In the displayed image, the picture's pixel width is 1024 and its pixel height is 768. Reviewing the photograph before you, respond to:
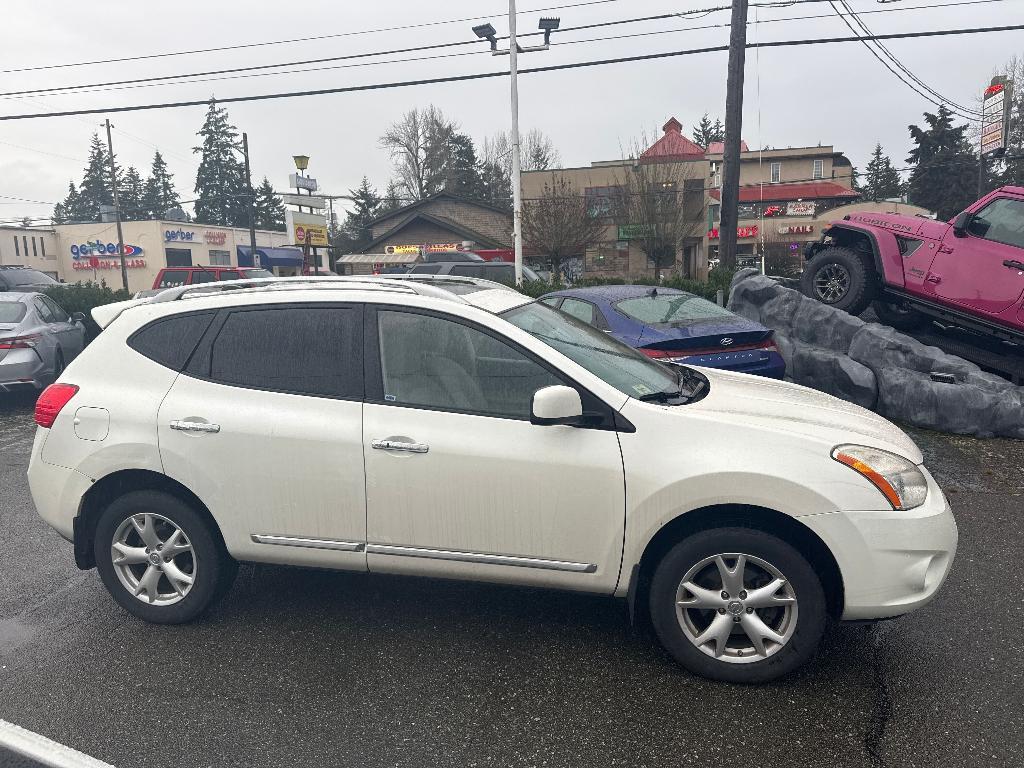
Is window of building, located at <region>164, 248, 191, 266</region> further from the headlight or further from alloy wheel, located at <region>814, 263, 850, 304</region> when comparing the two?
the headlight

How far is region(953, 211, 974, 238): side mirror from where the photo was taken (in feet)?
28.3

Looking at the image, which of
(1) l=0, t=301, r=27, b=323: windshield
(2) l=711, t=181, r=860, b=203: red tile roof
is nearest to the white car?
(1) l=0, t=301, r=27, b=323: windshield

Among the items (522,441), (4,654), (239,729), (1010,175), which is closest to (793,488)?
(522,441)

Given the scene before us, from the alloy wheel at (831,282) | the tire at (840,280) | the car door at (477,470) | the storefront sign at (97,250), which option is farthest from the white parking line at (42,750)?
the storefront sign at (97,250)

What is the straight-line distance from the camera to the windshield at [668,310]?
7.20 meters

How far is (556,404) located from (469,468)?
1.61 ft

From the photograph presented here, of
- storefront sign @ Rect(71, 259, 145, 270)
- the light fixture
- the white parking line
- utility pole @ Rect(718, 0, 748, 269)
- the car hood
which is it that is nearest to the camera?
the white parking line

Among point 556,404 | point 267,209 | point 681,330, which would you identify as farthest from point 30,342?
point 267,209

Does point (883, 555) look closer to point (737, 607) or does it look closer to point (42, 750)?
point (737, 607)

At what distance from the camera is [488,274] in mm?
19062

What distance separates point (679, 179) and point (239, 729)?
28.2 metres

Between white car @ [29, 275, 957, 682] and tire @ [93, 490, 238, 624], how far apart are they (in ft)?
0.04

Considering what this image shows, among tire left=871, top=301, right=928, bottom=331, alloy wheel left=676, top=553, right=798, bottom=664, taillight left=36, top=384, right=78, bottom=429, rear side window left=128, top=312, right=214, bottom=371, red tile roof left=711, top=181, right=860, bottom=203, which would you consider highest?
red tile roof left=711, top=181, right=860, bottom=203

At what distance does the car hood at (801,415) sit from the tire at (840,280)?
6.48m
